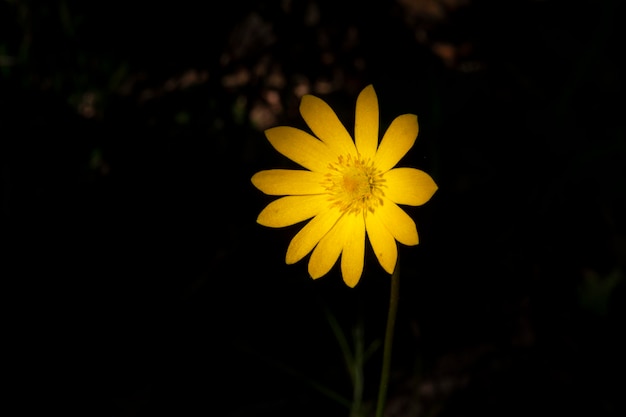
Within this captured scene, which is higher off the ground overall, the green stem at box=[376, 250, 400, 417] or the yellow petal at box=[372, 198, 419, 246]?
the yellow petal at box=[372, 198, 419, 246]

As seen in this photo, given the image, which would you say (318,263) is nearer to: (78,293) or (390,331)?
(390,331)

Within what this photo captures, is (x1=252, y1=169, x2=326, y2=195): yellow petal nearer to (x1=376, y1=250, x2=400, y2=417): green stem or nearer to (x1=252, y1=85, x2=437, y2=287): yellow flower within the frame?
(x1=252, y1=85, x2=437, y2=287): yellow flower

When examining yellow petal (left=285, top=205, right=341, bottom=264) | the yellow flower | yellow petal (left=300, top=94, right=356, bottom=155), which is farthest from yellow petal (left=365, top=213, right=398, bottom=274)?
yellow petal (left=300, top=94, right=356, bottom=155)

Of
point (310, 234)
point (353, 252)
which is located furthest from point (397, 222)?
point (310, 234)

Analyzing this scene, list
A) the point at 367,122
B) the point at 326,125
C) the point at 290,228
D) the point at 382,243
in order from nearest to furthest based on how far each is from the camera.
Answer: the point at 382,243, the point at 367,122, the point at 326,125, the point at 290,228

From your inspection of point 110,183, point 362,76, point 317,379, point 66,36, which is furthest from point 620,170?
point 66,36

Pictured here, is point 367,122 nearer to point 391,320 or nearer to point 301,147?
point 301,147
